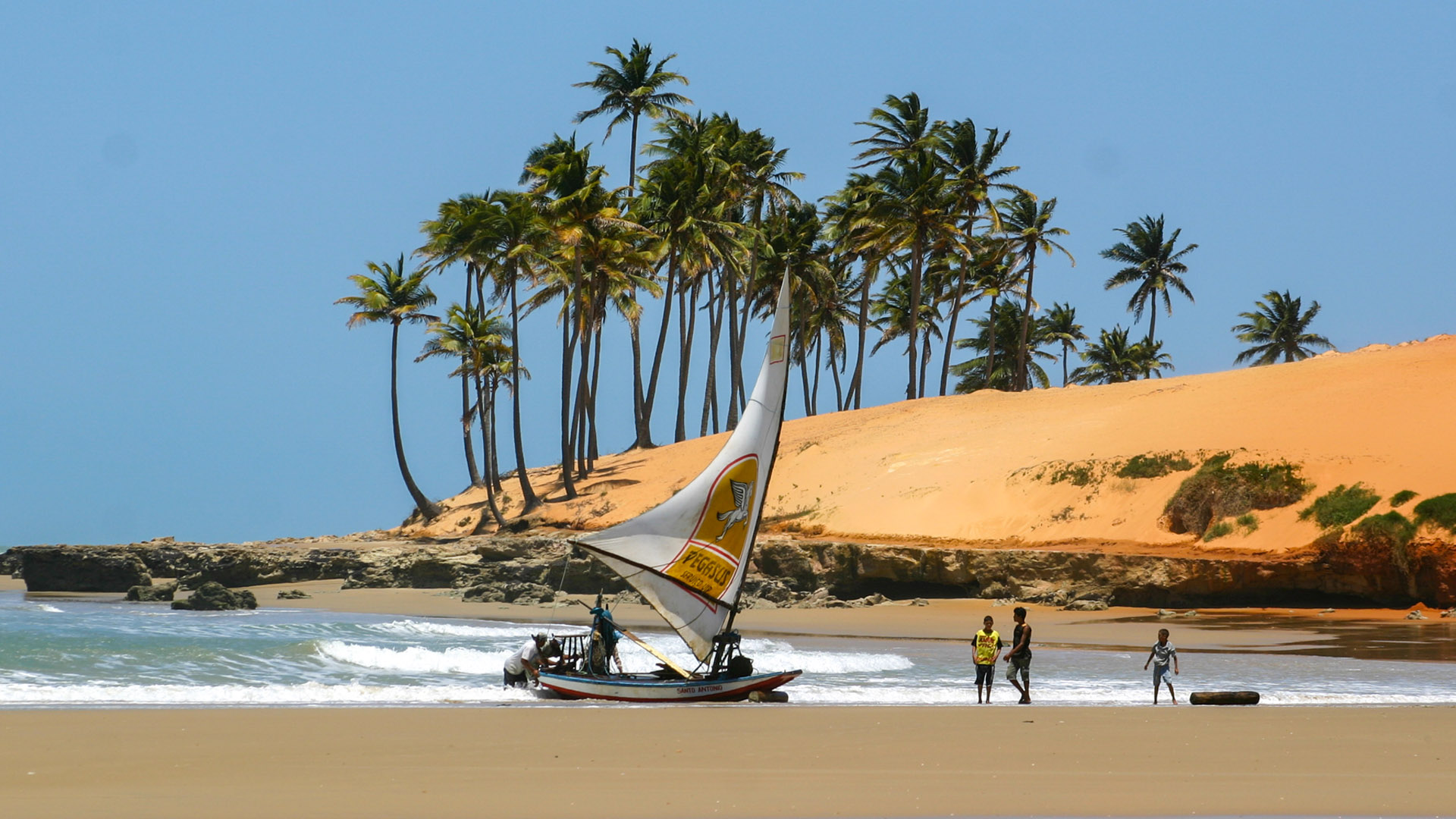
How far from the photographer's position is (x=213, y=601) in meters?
30.9

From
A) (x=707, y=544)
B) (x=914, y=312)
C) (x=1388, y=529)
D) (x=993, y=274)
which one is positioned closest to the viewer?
(x=707, y=544)

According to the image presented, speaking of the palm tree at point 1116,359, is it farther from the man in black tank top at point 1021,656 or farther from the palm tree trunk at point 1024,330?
the man in black tank top at point 1021,656

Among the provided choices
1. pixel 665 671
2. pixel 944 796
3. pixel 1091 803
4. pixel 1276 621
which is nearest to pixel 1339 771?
pixel 1091 803

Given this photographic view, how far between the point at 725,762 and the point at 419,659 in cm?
1157

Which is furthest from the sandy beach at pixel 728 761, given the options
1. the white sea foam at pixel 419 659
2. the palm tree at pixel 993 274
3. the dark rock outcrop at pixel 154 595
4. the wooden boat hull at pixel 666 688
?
the palm tree at pixel 993 274

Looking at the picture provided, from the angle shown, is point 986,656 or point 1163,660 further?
point 986,656

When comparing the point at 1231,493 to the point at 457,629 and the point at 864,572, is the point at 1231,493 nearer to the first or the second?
the point at 864,572

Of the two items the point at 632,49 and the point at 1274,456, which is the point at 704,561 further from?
the point at 632,49

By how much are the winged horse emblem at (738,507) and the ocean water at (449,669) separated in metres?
2.46

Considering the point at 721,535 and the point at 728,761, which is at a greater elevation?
the point at 721,535

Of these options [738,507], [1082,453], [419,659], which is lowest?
[419,659]

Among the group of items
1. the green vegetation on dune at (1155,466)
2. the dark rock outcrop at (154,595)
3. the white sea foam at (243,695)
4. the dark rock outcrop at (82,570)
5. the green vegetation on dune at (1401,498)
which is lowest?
the white sea foam at (243,695)

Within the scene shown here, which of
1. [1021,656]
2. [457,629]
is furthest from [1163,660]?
[457,629]

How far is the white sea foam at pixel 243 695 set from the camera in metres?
15.3
